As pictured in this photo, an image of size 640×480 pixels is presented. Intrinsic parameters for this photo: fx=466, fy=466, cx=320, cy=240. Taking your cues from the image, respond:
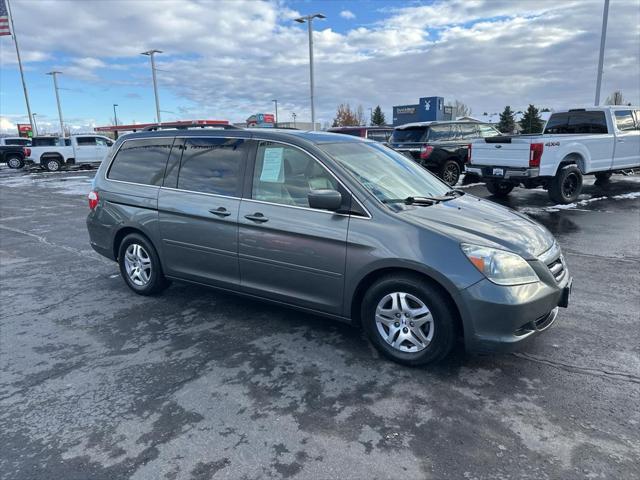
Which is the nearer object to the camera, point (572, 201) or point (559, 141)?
point (559, 141)

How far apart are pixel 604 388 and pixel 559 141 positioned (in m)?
7.97

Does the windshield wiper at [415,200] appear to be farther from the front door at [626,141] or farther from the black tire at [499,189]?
the front door at [626,141]

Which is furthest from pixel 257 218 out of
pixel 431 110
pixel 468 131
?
pixel 431 110

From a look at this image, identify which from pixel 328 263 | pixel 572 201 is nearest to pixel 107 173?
pixel 328 263

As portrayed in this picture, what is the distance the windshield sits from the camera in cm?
383

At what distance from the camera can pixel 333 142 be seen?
13.6 feet

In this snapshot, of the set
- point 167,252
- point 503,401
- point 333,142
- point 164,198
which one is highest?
point 333,142

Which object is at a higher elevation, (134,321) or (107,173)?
(107,173)

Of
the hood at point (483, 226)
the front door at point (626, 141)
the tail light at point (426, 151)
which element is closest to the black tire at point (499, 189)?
the tail light at point (426, 151)

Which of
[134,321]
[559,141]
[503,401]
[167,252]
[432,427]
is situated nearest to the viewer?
[432,427]

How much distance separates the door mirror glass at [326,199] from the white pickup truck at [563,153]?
7.37 metres

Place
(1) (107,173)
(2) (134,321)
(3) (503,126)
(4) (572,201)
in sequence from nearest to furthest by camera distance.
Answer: (2) (134,321) < (1) (107,173) < (4) (572,201) < (3) (503,126)

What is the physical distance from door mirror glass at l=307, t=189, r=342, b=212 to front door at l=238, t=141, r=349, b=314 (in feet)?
0.37

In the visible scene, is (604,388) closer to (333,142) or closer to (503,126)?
(333,142)
